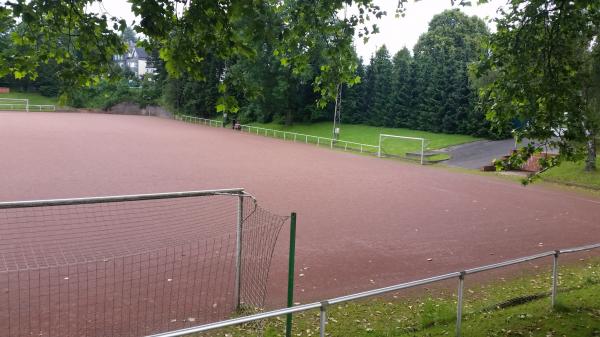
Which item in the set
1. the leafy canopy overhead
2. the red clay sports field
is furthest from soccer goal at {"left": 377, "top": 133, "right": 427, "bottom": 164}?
the leafy canopy overhead

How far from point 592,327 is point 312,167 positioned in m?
18.8

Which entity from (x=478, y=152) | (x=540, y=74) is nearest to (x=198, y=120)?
(x=478, y=152)

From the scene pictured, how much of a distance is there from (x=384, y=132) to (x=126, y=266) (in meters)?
38.6

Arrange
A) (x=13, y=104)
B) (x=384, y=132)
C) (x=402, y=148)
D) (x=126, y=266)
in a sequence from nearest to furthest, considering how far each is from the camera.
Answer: (x=126, y=266)
(x=402, y=148)
(x=384, y=132)
(x=13, y=104)

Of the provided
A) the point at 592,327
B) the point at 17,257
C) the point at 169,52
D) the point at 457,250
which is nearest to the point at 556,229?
the point at 457,250

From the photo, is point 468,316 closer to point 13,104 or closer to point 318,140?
point 318,140

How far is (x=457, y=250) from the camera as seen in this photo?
11.1 m

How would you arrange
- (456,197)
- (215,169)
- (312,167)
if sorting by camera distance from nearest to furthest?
(456,197) → (215,169) → (312,167)

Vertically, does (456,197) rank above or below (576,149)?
below

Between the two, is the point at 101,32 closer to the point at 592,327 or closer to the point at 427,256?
the point at 592,327

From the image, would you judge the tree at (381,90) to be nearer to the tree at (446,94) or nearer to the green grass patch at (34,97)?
the tree at (446,94)

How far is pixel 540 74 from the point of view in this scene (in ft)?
27.2

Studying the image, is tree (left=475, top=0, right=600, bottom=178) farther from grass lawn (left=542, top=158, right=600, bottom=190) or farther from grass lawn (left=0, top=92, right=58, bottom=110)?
grass lawn (left=0, top=92, right=58, bottom=110)

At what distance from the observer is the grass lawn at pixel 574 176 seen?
72.7 feet
